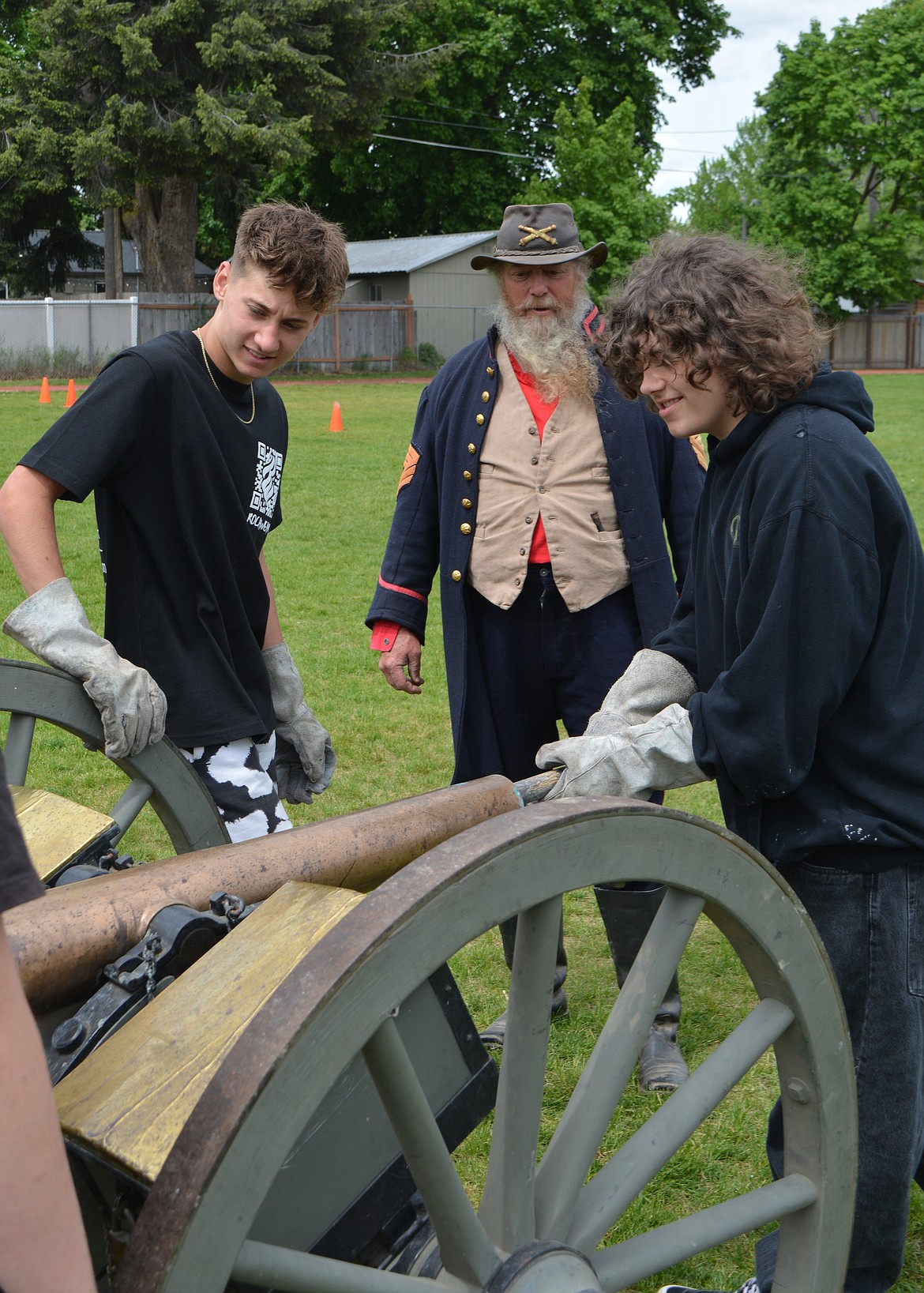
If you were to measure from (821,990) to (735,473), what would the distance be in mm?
839

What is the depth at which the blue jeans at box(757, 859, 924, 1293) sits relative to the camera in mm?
2086

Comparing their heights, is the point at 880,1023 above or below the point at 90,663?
below

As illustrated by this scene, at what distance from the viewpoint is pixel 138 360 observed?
2.75 meters

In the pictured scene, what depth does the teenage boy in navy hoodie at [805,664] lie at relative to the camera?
6.36ft

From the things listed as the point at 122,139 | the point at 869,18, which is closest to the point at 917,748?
the point at 122,139

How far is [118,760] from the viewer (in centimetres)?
266

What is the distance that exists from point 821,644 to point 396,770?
3695mm

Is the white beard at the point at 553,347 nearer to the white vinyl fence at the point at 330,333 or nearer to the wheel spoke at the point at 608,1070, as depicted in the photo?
the wheel spoke at the point at 608,1070

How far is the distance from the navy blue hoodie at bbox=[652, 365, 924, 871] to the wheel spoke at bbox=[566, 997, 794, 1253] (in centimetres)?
39

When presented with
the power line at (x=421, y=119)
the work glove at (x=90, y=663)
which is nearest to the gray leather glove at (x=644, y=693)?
the work glove at (x=90, y=663)

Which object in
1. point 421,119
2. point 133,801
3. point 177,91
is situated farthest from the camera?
point 421,119

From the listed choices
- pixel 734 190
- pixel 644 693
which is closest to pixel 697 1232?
pixel 644 693

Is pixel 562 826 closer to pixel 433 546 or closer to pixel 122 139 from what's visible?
pixel 433 546

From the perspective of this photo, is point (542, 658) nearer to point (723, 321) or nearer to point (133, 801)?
point (133, 801)
